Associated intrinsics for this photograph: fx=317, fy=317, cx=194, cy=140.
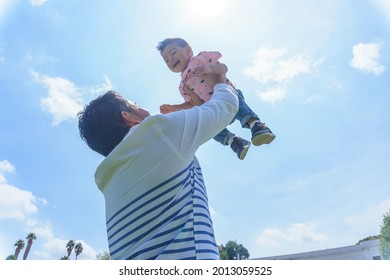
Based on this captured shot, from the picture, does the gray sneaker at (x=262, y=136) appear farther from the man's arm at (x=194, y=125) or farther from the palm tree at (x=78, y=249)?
the palm tree at (x=78, y=249)

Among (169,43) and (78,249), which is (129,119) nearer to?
(169,43)

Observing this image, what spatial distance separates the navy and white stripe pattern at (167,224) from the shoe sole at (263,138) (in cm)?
128

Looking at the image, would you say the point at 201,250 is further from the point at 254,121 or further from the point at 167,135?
the point at 254,121

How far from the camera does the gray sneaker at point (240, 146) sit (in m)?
2.74

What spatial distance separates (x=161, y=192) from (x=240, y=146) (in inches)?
66.0

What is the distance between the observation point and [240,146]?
279 cm

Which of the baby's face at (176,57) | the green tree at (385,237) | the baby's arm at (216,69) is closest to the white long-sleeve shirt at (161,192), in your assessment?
the baby's arm at (216,69)

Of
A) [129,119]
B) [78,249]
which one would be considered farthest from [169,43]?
[78,249]

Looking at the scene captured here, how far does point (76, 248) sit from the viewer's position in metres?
38.4

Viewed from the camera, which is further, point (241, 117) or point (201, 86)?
point (241, 117)

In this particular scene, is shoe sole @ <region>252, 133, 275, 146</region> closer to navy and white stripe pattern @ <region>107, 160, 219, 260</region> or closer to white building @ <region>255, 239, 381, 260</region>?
Result: navy and white stripe pattern @ <region>107, 160, 219, 260</region>

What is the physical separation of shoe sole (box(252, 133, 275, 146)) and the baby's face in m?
1.09
